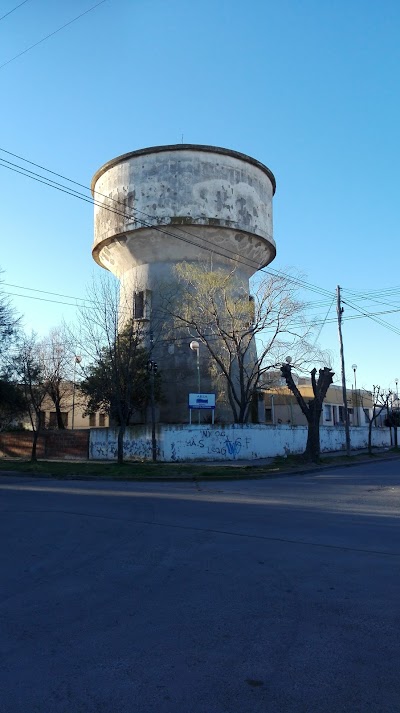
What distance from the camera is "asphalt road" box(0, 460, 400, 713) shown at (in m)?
3.37

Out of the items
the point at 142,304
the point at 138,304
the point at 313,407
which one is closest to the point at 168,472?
the point at 313,407

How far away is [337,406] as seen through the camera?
5766cm

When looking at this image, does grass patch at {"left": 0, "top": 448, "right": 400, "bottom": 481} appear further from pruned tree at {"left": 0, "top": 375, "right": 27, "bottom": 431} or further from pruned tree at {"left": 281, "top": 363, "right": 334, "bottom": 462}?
pruned tree at {"left": 0, "top": 375, "right": 27, "bottom": 431}

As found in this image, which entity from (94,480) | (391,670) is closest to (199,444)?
(94,480)

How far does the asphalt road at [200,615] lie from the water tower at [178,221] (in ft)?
76.8

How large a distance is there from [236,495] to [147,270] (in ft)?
74.2

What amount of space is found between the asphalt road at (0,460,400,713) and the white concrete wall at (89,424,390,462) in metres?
17.5

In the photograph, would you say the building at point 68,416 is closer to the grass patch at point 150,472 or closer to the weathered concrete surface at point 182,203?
the weathered concrete surface at point 182,203

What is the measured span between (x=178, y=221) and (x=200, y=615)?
27.9 meters

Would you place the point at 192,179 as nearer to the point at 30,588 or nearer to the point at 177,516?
the point at 177,516

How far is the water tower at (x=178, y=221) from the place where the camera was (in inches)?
1235

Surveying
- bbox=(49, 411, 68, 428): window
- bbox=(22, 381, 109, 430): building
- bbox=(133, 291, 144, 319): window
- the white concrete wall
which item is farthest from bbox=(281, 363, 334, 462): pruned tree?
bbox=(49, 411, 68, 428): window

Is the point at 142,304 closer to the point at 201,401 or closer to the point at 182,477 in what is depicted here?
the point at 201,401

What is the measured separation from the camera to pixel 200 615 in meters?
4.73
